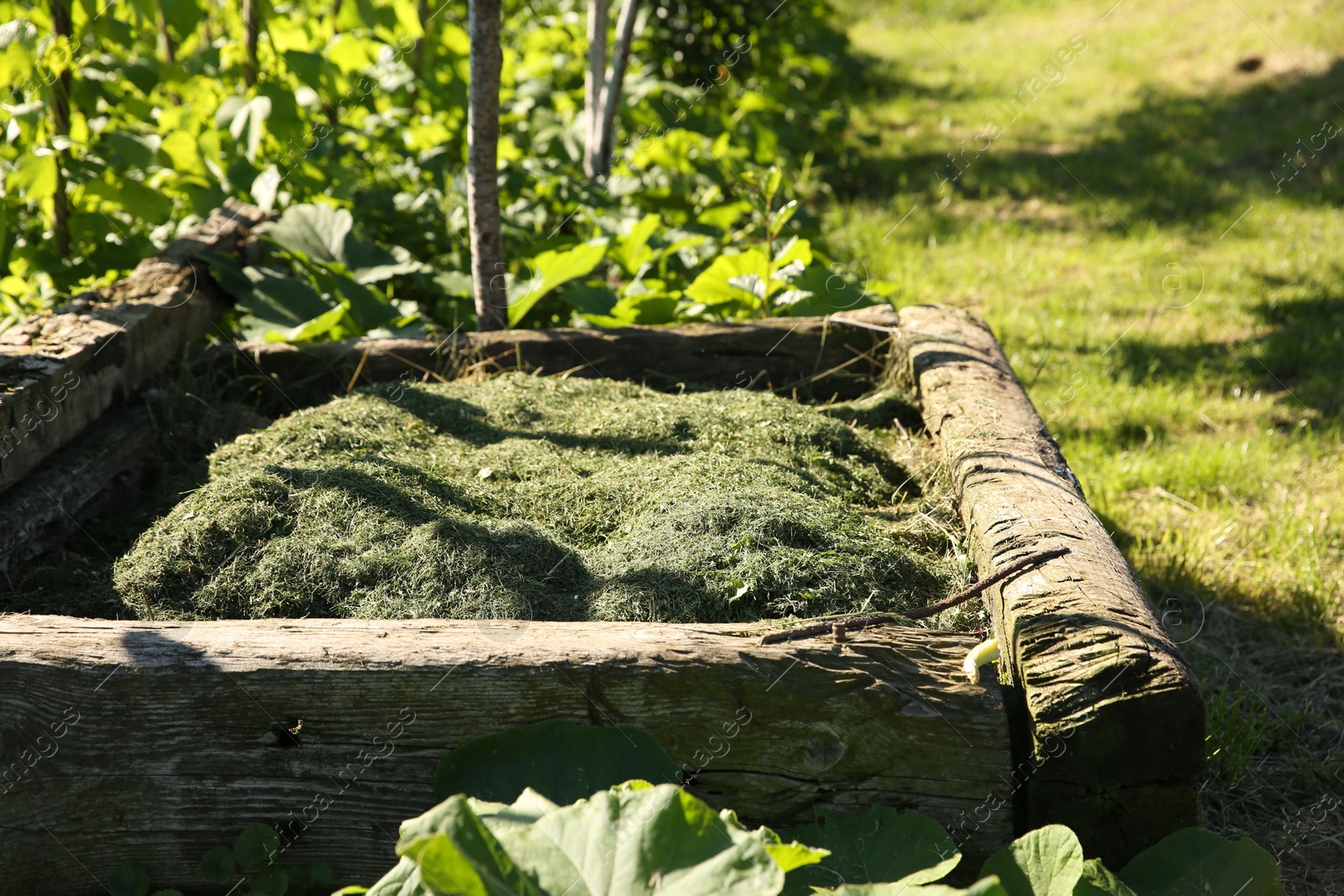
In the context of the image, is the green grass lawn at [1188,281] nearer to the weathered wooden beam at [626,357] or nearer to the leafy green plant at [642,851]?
the leafy green plant at [642,851]

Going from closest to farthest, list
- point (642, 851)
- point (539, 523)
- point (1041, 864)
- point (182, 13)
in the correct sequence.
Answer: point (642, 851), point (1041, 864), point (539, 523), point (182, 13)

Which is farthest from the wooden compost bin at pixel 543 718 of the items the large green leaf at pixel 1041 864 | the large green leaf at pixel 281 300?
the large green leaf at pixel 281 300

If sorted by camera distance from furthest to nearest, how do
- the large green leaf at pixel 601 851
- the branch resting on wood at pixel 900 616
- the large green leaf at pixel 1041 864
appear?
the branch resting on wood at pixel 900 616 → the large green leaf at pixel 1041 864 → the large green leaf at pixel 601 851

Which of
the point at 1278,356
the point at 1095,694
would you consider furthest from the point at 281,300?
the point at 1278,356

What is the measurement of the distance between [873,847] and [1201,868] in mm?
490

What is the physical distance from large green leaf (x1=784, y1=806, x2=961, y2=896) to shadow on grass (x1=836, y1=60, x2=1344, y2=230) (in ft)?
16.3

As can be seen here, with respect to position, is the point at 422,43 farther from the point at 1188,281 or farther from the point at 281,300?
the point at 1188,281

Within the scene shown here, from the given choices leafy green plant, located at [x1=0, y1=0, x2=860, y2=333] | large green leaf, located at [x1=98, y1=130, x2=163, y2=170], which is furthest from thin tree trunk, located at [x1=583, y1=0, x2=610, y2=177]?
large green leaf, located at [x1=98, y1=130, x2=163, y2=170]

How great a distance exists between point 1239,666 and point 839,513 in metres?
1.22

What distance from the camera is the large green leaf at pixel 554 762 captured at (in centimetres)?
152

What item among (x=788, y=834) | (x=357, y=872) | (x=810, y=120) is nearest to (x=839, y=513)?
(x=788, y=834)

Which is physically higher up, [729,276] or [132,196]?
[132,196]

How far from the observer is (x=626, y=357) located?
10.2ft

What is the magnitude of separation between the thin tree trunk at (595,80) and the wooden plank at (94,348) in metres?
1.82
